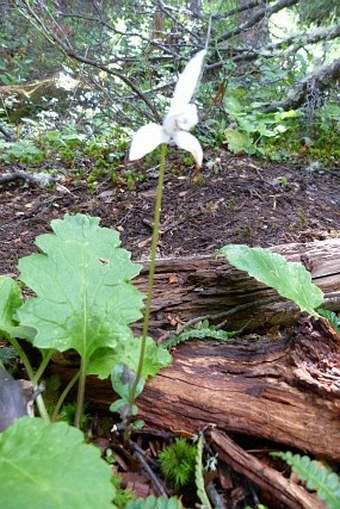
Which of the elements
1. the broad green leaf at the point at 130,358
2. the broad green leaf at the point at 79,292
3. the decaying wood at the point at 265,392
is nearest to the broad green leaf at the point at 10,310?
the broad green leaf at the point at 79,292

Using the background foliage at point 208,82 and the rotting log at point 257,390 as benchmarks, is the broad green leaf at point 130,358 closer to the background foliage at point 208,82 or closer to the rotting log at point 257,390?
the rotting log at point 257,390

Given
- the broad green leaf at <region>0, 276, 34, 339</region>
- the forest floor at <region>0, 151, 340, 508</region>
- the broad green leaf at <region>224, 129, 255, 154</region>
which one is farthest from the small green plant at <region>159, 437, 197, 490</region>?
the broad green leaf at <region>224, 129, 255, 154</region>

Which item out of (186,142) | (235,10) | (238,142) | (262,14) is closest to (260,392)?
(186,142)

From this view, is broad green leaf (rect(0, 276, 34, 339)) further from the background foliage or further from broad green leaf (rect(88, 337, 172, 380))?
the background foliage

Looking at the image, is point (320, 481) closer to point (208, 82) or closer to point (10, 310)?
point (10, 310)

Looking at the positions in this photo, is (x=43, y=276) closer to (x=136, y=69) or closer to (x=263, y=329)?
(x=263, y=329)

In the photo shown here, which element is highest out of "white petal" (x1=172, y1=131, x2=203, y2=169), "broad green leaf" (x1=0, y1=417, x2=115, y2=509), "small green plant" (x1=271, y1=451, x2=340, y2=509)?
"white petal" (x1=172, y1=131, x2=203, y2=169)
